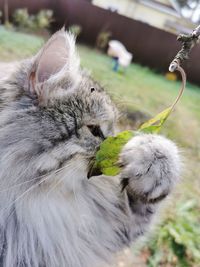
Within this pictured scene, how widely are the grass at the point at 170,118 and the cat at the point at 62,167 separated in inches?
9.3

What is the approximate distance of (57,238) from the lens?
5.48 feet

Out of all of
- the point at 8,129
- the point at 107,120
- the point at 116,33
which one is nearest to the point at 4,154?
the point at 8,129

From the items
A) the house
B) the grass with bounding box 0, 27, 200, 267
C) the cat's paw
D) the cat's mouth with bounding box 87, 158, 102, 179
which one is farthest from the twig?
the house

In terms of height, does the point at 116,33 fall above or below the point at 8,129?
below

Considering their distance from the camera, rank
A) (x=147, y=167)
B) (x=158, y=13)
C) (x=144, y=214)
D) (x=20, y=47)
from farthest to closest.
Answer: (x=158, y=13) < (x=20, y=47) < (x=144, y=214) < (x=147, y=167)

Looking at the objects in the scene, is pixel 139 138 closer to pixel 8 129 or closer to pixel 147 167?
pixel 147 167

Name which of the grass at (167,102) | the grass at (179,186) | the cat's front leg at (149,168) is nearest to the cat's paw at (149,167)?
the cat's front leg at (149,168)

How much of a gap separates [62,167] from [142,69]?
10374mm

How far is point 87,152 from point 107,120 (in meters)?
0.15

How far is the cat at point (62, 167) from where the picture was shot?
4.83ft

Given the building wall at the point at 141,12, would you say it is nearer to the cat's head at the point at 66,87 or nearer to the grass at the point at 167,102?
the grass at the point at 167,102

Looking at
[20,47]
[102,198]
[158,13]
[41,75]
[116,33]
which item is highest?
[41,75]

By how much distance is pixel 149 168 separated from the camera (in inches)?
57.3

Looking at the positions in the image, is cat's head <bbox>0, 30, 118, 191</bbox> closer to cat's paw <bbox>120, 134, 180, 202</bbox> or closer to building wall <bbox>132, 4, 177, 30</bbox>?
cat's paw <bbox>120, 134, 180, 202</bbox>
